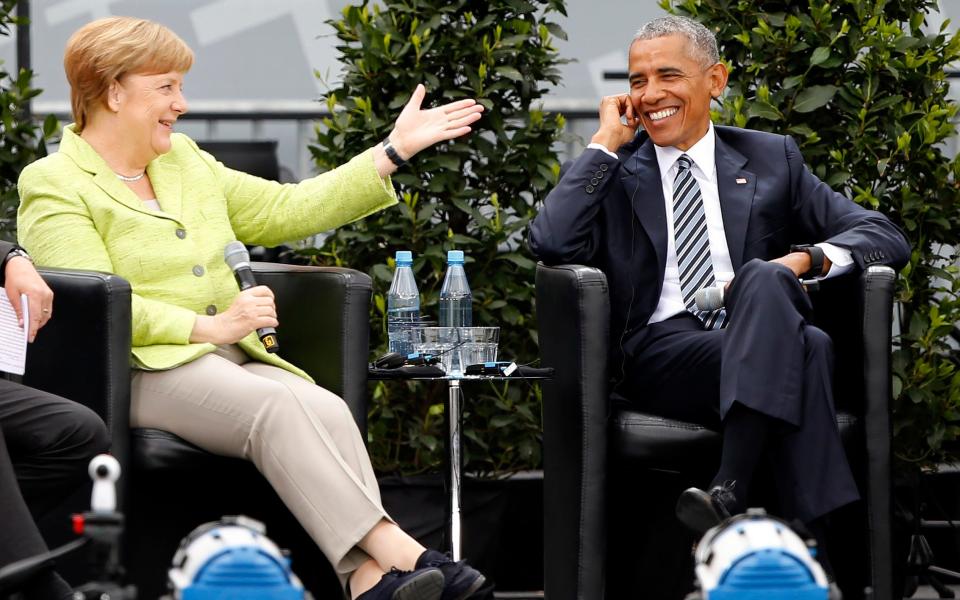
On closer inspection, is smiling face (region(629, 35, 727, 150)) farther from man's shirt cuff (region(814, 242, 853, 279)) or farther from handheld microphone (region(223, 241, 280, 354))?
handheld microphone (region(223, 241, 280, 354))

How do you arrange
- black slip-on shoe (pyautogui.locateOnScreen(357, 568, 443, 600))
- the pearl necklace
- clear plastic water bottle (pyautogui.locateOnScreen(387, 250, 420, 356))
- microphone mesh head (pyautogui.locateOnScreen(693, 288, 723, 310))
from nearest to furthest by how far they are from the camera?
1. black slip-on shoe (pyautogui.locateOnScreen(357, 568, 443, 600))
2. microphone mesh head (pyautogui.locateOnScreen(693, 288, 723, 310))
3. the pearl necklace
4. clear plastic water bottle (pyautogui.locateOnScreen(387, 250, 420, 356))

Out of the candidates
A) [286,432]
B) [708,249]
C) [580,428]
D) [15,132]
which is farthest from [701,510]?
[15,132]

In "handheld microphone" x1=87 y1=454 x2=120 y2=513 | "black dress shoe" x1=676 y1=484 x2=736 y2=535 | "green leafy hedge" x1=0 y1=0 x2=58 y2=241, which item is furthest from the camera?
"green leafy hedge" x1=0 y1=0 x2=58 y2=241

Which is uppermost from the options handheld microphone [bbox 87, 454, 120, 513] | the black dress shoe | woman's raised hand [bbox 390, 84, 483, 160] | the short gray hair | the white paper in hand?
the short gray hair

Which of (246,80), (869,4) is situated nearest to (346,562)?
(869,4)

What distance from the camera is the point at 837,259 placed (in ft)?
9.94

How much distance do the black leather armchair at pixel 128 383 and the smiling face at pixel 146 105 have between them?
405 mm

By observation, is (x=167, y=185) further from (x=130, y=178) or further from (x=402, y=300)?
(x=402, y=300)

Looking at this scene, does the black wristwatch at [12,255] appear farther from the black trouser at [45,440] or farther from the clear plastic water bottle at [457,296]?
the clear plastic water bottle at [457,296]

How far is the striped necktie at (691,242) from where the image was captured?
10.5ft

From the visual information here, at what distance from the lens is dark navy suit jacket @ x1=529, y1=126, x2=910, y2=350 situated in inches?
123

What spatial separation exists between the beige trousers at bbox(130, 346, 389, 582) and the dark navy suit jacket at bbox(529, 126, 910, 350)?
2.24 feet

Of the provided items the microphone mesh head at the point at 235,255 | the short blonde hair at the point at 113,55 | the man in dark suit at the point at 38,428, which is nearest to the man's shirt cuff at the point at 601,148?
the microphone mesh head at the point at 235,255

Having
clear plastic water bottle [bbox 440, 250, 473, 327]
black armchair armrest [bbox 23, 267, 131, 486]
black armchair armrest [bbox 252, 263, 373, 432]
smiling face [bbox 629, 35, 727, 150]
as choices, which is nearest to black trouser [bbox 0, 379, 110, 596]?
black armchair armrest [bbox 23, 267, 131, 486]
